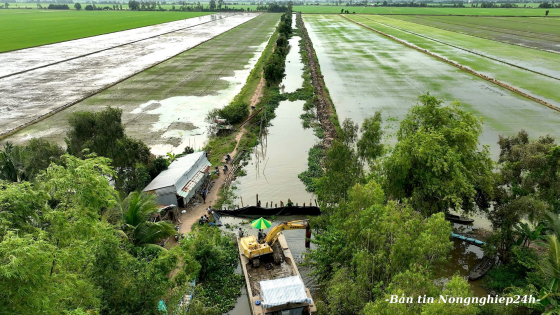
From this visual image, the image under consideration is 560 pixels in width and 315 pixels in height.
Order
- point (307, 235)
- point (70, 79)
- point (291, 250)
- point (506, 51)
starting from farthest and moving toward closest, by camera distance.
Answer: point (506, 51) → point (70, 79) → point (291, 250) → point (307, 235)

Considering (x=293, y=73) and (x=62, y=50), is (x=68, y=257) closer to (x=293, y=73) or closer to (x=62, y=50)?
(x=293, y=73)

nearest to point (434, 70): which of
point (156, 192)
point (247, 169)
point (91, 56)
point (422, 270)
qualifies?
point (247, 169)

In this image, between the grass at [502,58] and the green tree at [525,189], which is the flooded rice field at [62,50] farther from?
the grass at [502,58]

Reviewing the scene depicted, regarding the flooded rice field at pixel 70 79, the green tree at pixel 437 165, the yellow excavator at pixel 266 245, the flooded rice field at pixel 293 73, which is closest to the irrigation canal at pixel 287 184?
the yellow excavator at pixel 266 245

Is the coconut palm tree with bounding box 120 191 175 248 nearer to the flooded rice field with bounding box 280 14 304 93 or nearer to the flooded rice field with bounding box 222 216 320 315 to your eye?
the flooded rice field with bounding box 222 216 320 315

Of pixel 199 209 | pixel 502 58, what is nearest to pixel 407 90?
pixel 502 58

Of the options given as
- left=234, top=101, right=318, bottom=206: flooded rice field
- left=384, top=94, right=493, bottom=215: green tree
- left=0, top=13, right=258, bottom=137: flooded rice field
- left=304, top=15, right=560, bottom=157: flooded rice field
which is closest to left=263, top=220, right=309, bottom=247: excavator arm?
left=384, top=94, right=493, bottom=215: green tree

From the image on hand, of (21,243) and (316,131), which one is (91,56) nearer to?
(316,131)
